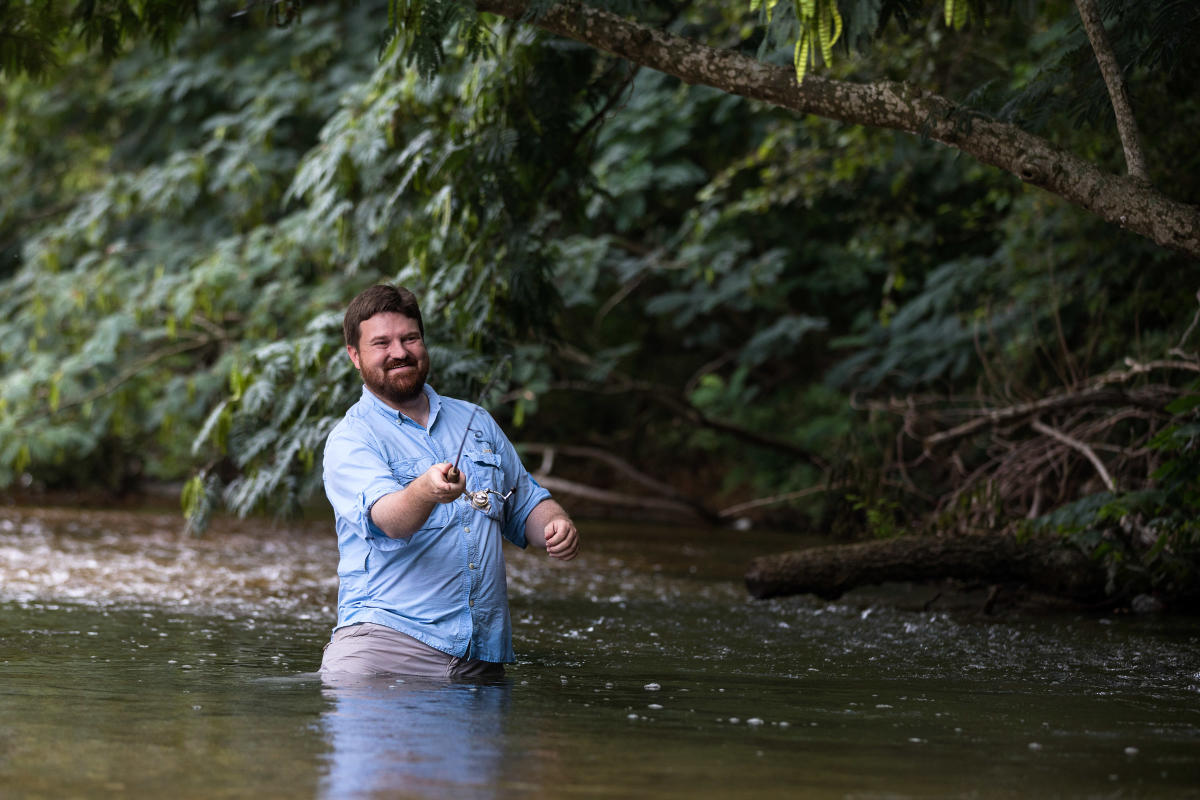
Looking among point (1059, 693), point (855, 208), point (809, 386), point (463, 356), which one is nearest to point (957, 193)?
point (855, 208)

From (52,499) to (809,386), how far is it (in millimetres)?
9655

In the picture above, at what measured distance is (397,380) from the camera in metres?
5.14

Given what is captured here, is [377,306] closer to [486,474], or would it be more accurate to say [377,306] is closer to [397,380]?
[397,380]

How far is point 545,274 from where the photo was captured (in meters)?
8.53

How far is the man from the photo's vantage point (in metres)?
5.04

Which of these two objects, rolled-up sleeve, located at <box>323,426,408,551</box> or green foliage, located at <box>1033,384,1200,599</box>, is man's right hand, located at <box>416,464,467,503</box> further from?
green foliage, located at <box>1033,384,1200,599</box>

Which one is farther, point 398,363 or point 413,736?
point 398,363

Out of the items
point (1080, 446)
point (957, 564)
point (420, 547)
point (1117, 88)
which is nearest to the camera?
point (420, 547)

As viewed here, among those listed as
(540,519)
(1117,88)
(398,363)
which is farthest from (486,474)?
(1117,88)

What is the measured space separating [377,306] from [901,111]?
2.36 m

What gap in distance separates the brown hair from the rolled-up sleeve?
15.2 inches

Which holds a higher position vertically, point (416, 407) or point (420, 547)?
point (416, 407)

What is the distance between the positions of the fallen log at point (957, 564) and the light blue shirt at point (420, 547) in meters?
3.68

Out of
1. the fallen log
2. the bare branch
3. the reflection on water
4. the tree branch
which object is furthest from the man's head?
the bare branch
